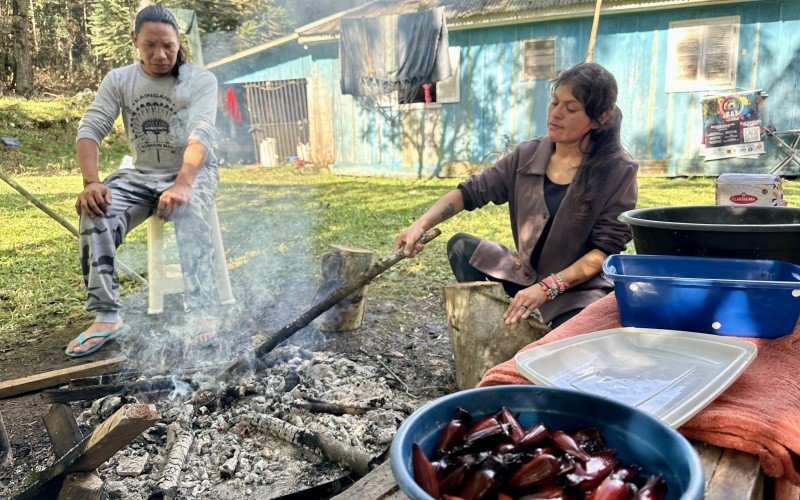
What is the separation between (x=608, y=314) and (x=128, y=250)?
563cm

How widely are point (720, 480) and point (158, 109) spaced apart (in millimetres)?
3829

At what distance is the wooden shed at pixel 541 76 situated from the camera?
948 centimetres

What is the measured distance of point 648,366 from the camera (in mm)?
1428

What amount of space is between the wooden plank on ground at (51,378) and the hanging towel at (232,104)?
11.9 m

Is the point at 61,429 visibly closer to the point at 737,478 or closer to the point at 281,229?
the point at 737,478

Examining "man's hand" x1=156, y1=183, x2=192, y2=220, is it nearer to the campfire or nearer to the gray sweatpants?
the gray sweatpants

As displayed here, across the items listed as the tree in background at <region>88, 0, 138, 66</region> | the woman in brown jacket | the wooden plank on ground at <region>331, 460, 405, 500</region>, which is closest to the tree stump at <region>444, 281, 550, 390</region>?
the woman in brown jacket

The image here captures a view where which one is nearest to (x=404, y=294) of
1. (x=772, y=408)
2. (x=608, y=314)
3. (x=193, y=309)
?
(x=193, y=309)

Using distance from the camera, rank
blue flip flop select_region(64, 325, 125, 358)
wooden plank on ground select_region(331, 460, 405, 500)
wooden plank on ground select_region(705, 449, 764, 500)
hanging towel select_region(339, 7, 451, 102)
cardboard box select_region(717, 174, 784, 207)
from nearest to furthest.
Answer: wooden plank on ground select_region(705, 449, 764, 500) → wooden plank on ground select_region(331, 460, 405, 500) → cardboard box select_region(717, 174, 784, 207) → blue flip flop select_region(64, 325, 125, 358) → hanging towel select_region(339, 7, 451, 102)

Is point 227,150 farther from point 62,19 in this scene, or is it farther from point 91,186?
point 91,186

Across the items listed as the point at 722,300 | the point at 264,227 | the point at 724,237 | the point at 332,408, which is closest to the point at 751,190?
the point at 724,237

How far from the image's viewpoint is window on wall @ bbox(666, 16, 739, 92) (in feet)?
31.2

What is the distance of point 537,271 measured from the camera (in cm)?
298

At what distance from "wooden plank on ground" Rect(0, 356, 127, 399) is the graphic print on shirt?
1.55 meters
